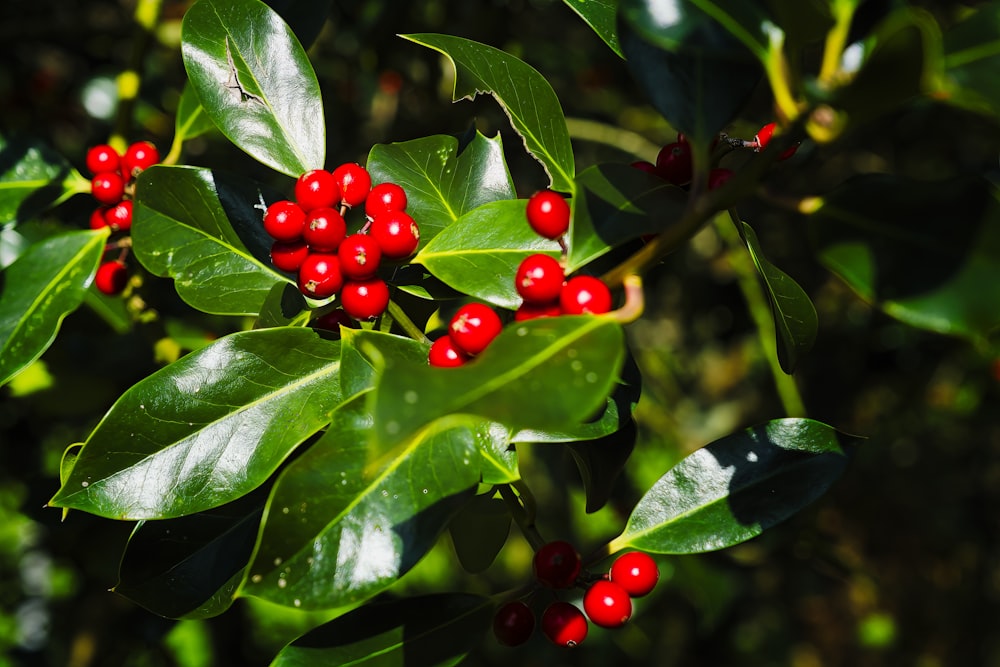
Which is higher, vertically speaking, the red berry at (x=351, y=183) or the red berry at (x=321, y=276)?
the red berry at (x=351, y=183)

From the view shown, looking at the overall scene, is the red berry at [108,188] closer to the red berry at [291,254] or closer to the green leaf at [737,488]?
the red berry at [291,254]

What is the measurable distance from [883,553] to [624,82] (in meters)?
3.93

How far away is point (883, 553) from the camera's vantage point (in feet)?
18.2

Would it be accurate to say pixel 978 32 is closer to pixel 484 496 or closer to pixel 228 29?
pixel 484 496

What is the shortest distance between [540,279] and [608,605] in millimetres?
412

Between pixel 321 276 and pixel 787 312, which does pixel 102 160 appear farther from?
pixel 787 312

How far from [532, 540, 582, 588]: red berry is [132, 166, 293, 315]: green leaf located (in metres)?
0.40

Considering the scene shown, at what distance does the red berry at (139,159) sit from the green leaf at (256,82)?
253 mm

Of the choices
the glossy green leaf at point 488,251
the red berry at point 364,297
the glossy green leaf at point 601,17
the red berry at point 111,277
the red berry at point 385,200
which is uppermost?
the glossy green leaf at point 601,17

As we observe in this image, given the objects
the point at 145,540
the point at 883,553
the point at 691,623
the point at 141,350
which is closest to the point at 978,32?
the point at 145,540

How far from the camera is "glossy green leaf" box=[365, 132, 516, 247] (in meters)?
0.94

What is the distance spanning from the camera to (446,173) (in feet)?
3.09

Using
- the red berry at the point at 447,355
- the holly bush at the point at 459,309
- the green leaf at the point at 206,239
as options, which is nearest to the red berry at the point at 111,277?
the holly bush at the point at 459,309

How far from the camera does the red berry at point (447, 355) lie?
719 mm
